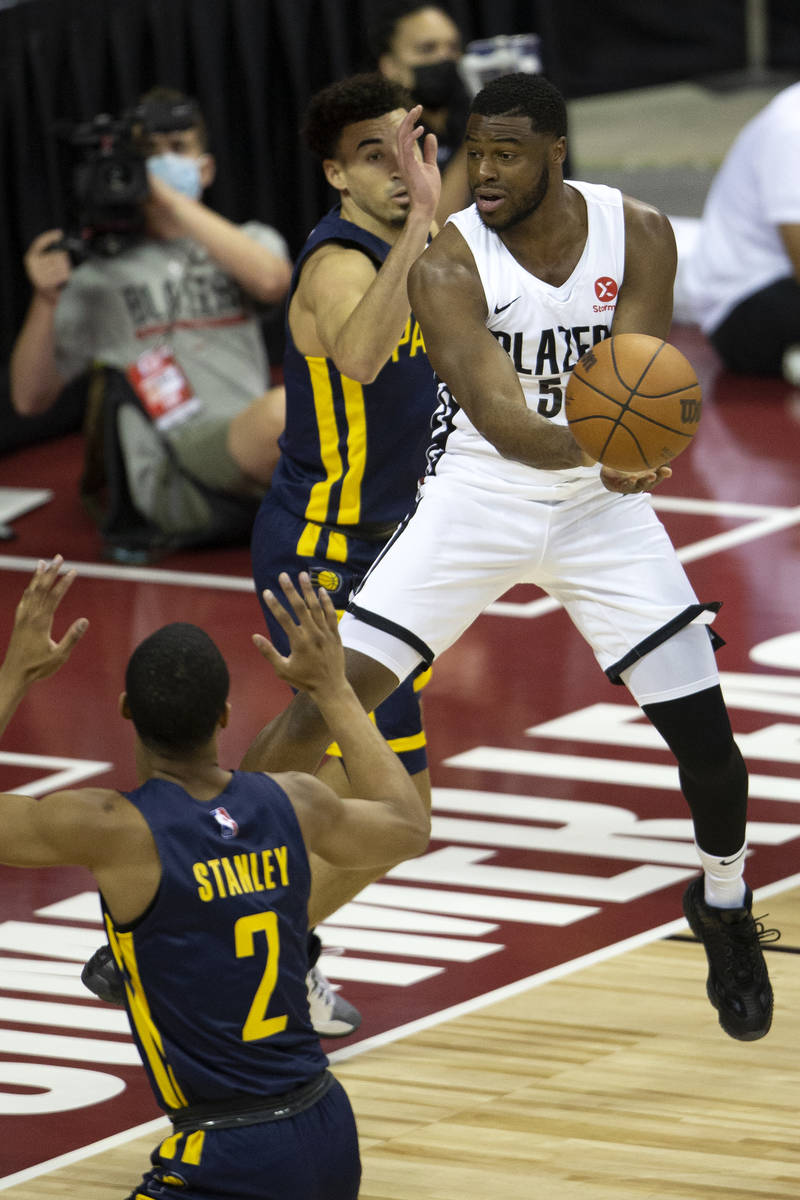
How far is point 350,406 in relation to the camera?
5227 mm

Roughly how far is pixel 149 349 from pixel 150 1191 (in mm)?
5395

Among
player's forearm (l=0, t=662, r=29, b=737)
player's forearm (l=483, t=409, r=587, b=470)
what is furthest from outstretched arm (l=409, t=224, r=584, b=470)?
player's forearm (l=0, t=662, r=29, b=737)

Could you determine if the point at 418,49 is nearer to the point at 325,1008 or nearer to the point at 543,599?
the point at 543,599

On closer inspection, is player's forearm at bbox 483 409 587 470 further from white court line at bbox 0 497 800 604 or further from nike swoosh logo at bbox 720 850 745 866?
white court line at bbox 0 497 800 604

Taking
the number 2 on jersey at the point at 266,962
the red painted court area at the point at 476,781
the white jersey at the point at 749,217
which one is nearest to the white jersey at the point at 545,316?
the red painted court area at the point at 476,781

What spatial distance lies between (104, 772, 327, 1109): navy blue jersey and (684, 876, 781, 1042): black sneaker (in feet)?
4.71

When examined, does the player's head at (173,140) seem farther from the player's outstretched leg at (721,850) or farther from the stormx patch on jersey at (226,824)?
the stormx patch on jersey at (226,824)

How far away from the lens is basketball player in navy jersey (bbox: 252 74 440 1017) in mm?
5156

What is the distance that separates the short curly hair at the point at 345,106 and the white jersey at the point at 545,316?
0.55m

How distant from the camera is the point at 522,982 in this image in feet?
17.2

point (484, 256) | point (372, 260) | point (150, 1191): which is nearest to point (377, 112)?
point (372, 260)

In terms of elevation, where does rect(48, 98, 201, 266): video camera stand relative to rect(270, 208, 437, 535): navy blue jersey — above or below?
below

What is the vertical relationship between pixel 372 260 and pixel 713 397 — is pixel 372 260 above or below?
above

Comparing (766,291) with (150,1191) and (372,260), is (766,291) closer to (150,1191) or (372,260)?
(372,260)
